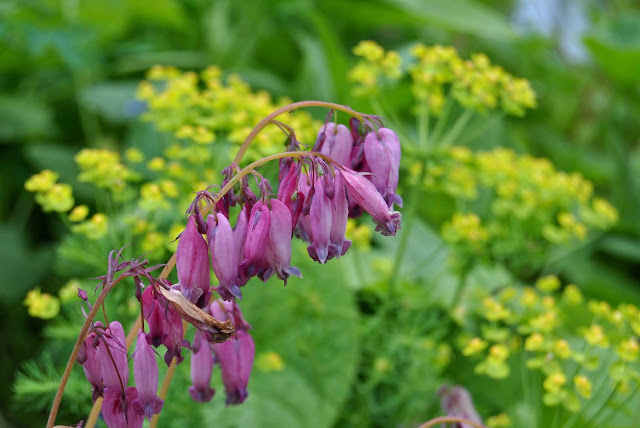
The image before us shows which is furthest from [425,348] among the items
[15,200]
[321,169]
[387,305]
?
[15,200]

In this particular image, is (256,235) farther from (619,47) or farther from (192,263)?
(619,47)

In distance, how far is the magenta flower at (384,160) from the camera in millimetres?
897

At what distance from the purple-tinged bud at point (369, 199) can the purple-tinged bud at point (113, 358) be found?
34 cm

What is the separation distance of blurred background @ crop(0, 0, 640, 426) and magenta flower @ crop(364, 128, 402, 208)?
0.70 metres

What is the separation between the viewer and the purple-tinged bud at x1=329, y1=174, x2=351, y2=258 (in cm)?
81

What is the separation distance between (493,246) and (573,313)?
0.60m

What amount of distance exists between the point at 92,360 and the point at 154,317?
0.31 feet

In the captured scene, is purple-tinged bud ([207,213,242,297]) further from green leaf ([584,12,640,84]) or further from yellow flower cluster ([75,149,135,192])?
green leaf ([584,12,640,84])

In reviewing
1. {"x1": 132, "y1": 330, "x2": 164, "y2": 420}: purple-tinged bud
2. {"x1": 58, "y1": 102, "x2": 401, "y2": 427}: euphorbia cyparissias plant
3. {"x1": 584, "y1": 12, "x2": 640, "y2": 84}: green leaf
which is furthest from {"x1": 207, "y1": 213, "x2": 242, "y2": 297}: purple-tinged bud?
{"x1": 584, "y1": 12, "x2": 640, "y2": 84}: green leaf

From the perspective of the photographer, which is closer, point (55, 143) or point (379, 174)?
point (379, 174)

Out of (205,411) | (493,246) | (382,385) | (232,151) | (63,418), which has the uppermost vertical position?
(232,151)

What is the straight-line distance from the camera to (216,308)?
992 mm

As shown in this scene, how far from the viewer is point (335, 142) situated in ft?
3.04

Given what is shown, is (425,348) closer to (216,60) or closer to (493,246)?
(493,246)
